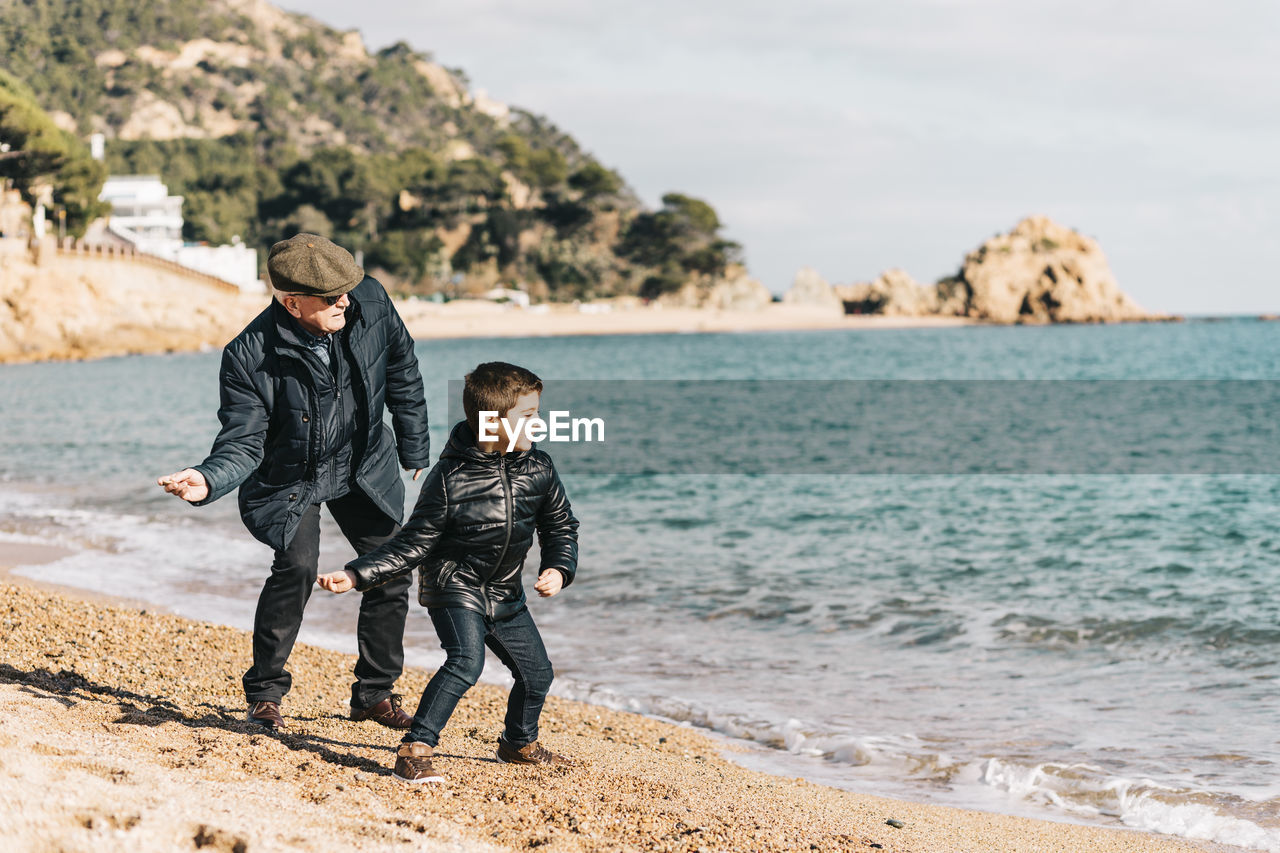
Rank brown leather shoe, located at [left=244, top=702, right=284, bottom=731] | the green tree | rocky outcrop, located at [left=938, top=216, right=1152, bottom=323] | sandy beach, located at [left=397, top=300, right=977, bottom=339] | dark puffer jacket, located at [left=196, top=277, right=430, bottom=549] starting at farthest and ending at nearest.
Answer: rocky outcrop, located at [left=938, top=216, right=1152, bottom=323], sandy beach, located at [left=397, top=300, right=977, bottom=339], the green tree, brown leather shoe, located at [left=244, top=702, right=284, bottom=731], dark puffer jacket, located at [left=196, top=277, right=430, bottom=549]

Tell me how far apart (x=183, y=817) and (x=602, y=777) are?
68.1 inches

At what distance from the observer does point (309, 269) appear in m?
4.08

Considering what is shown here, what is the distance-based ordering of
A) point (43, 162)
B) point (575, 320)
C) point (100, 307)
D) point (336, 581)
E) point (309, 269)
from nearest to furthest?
point (336, 581)
point (309, 269)
point (100, 307)
point (43, 162)
point (575, 320)

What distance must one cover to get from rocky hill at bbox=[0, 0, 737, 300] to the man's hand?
310 ft

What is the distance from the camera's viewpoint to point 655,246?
358 feet

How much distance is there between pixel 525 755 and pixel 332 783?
842mm


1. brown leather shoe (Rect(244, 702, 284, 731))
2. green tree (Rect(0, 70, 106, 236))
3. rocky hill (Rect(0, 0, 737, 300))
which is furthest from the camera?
rocky hill (Rect(0, 0, 737, 300))

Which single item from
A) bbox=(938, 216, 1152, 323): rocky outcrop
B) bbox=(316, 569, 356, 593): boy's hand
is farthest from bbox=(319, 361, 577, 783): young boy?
bbox=(938, 216, 1152, 323): rocky outcrop

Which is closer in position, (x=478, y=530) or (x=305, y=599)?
(x=478, y=530)

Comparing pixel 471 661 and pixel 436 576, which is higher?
pixel 436 576

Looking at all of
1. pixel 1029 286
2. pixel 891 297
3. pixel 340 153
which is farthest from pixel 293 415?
pixel 891 297

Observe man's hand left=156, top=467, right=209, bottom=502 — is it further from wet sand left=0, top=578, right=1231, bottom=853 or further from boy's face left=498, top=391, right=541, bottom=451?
boy's face left=498, top=391, right=541, bottom=451

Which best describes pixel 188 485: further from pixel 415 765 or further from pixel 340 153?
pixel 340 153

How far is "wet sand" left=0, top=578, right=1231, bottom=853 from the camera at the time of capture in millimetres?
3098
